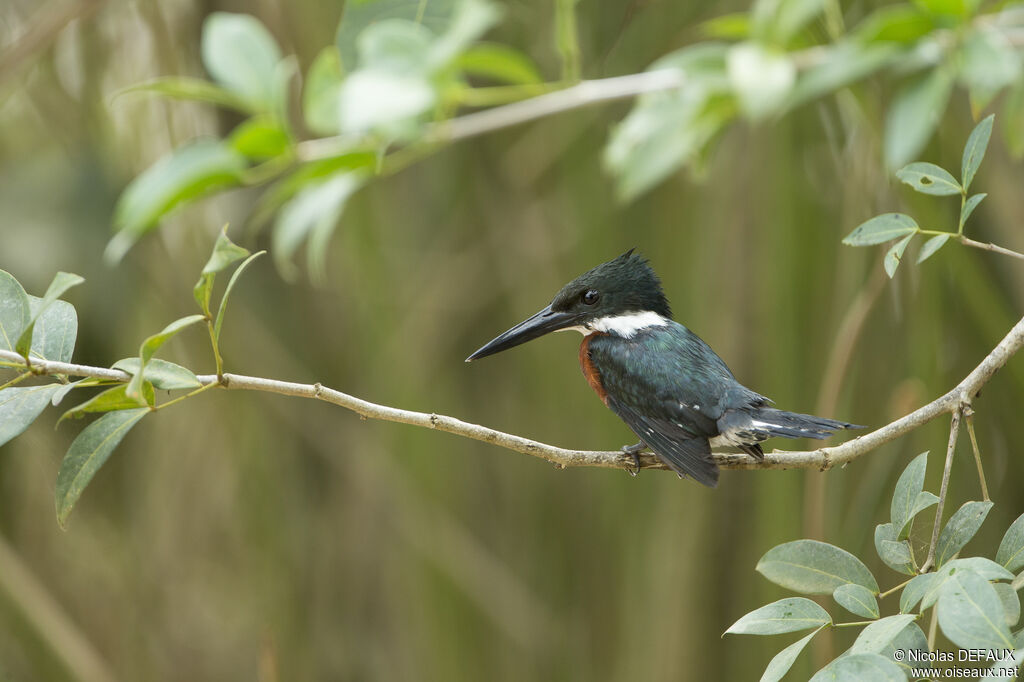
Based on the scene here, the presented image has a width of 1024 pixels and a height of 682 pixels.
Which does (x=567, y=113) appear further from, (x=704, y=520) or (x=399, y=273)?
(x=704, y=520)

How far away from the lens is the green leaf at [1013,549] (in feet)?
2.59

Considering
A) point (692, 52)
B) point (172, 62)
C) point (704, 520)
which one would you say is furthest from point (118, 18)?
point (704, 520)

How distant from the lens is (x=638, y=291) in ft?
5.57

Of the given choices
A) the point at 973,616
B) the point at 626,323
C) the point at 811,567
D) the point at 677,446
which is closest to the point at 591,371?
the point at 626,323

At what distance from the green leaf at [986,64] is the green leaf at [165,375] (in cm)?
Result: 100

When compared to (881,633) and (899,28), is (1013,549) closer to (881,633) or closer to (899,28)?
(881,633)

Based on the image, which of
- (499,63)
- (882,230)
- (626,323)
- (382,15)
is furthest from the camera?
(626,323)

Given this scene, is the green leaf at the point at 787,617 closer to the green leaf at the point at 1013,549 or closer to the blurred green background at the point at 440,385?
the green leaf at the point at 1013,549

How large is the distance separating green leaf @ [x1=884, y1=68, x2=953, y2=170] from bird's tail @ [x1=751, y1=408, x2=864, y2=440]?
36 cm

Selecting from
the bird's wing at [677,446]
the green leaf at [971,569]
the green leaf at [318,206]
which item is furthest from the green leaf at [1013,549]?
the green leaf at [318,206]

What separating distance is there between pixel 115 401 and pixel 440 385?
5.99 ft

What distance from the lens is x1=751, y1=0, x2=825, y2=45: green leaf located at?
127 centimetres

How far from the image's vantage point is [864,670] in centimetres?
72

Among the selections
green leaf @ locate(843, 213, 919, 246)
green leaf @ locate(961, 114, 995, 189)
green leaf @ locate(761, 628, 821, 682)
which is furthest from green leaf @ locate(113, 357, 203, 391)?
green leaf @ locate(961, 114, 995, 189)
